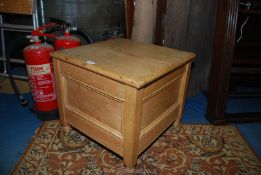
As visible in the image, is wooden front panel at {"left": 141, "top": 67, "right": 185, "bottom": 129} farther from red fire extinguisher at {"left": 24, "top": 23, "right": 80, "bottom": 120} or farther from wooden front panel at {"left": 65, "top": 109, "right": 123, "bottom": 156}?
red fire extinguisher at {"left": 24, "top": 23, "right": 80, "bottom": 120}

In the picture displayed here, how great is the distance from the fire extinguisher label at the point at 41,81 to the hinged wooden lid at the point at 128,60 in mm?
291

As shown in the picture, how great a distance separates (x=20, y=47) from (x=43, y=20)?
0.63 metres

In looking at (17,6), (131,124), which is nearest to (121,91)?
(131,124)

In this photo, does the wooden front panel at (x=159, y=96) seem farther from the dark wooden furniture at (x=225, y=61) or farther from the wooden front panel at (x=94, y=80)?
the dark wooden furniture at (x=225, y=61)

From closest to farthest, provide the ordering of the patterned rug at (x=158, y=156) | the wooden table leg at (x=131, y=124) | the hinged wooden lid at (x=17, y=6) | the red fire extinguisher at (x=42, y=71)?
the wooden table leg at (x=131, y=124) → the patterned rug at (x=158, y=156) → the red fire extinguisher at (x=42, y=71) → the hinged wooden lid at (x=17, y=6)

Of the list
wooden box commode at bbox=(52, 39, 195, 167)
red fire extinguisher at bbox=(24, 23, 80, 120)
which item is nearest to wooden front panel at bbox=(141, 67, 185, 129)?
wooden box commode at bbox=(52, 39, 195, 167)

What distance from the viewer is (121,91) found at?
3.46 feet

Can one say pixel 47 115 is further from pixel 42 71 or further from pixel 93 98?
pixel 93 98

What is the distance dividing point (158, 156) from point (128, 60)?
0.63m

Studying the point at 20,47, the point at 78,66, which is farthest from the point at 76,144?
the point at 20,47

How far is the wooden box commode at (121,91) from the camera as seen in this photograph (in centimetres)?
106

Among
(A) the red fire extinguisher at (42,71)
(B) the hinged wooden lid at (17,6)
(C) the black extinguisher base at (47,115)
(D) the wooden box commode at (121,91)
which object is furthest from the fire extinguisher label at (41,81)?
(B) the hinged wooden lid at (17,6)

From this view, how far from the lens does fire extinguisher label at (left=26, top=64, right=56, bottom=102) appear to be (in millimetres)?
1527

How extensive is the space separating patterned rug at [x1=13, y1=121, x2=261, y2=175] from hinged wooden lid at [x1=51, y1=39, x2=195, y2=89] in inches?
22.6
